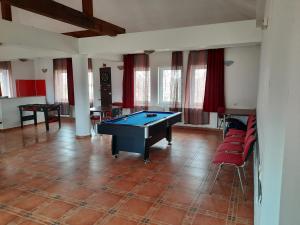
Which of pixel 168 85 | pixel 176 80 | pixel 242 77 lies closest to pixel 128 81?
pixel 168 85

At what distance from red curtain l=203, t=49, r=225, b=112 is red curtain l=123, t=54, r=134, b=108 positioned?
8.80ft

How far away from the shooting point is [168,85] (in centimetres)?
795

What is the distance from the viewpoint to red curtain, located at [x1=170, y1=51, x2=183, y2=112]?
24.7 feet

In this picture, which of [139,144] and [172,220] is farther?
[139,144]

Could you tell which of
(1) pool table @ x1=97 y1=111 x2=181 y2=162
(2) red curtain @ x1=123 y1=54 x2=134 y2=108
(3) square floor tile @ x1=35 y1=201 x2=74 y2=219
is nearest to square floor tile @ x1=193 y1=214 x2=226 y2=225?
(3) square floor tile @ x1=35 y1=201 x2=74 y2=219

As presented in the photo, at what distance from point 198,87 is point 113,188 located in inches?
195

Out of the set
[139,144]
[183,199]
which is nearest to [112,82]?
[139,144]

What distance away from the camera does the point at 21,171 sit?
4.07 metres

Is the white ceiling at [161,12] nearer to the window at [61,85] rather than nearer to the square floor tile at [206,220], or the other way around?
the square floor tile at [206,220]

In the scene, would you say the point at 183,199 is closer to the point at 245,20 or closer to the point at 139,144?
the point at 139,144

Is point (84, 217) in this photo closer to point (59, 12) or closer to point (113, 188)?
point (113, 188)

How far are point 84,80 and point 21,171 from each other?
305 centimetres

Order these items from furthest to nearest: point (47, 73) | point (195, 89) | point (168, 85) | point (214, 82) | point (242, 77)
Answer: point (47, 73) < point (168, 85) < point (195, 89) < point (214, 82) < point (242, 77)

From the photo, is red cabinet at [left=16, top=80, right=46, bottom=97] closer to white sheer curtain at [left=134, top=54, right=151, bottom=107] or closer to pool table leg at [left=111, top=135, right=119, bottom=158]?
white sheer curtain at [left=134, top=54, right=151, bottom=107]
